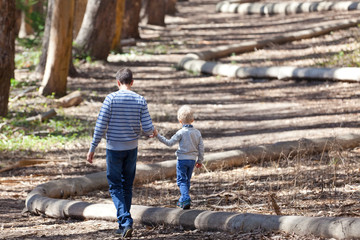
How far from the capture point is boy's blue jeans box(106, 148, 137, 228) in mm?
6387

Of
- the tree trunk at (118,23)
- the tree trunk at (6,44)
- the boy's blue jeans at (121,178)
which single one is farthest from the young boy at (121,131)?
the tree trunk at (118,23)

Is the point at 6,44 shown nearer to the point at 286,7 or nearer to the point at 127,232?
the point at 127,232

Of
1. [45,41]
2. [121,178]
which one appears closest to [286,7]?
[45,41]

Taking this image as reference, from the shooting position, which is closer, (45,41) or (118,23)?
(45,41)

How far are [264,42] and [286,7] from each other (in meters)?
10.5

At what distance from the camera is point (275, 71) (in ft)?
57.0

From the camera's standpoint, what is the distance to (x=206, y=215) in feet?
20.7

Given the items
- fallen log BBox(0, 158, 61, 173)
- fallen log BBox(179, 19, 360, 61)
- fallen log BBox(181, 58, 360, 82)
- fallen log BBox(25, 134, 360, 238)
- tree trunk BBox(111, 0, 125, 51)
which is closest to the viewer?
fallen log BBox(25, 134, 360, 238)

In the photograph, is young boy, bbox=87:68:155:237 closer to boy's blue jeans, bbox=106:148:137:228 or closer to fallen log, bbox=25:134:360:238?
boy's blue jeans, bbox=106:148:137:228

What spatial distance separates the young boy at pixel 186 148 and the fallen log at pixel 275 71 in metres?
9.05

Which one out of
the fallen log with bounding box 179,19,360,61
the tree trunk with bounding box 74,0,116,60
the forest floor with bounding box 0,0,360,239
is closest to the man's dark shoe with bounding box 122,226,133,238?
the forest floor with bounding box 0,0,360,239

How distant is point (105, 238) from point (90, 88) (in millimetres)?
10829

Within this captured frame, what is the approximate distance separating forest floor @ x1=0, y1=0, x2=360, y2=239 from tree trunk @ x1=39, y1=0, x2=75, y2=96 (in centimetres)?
47

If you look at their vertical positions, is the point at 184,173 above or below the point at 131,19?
below
